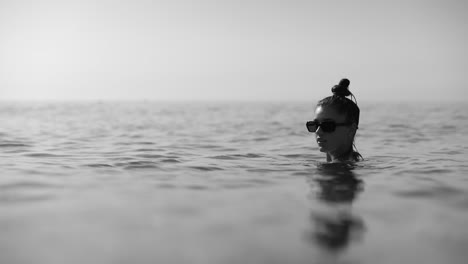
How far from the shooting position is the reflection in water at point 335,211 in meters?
3.21

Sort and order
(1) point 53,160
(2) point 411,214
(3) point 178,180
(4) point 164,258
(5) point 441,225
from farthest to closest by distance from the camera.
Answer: (1) point 53,160 → (3) point 178,180 → (2) point 411,214 → (5) point 441,225 → (4) point 164,258

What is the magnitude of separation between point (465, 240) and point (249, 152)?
6.94 m

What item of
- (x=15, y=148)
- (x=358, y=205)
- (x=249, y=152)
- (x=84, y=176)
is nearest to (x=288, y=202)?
(x=358, y=205)

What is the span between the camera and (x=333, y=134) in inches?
267

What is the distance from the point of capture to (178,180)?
599cm

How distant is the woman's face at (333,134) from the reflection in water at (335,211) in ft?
1.55

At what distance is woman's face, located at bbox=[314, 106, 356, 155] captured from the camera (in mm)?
6703

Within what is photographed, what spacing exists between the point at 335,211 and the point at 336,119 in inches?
116

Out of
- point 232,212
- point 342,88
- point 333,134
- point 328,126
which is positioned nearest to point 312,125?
point 328,126

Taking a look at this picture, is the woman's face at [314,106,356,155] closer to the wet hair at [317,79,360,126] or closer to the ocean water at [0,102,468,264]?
the wet hair at [317,79,360,126]

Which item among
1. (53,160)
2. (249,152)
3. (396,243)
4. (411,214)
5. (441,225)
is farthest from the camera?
(249,152)

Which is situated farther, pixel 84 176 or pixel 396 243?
pixel 84 176

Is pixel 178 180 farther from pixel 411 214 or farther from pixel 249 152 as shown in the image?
pixel 249 152

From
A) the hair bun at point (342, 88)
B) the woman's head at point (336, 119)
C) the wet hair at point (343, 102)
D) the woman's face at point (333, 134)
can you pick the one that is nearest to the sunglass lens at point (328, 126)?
the woman's head at point (336, 119)
